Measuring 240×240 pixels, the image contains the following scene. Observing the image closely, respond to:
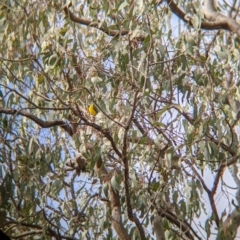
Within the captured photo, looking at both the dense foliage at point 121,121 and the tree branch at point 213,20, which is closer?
the dense foliage at point 121,121

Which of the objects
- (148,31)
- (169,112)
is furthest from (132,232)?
(148,31)

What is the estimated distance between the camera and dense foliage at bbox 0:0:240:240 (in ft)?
8.54

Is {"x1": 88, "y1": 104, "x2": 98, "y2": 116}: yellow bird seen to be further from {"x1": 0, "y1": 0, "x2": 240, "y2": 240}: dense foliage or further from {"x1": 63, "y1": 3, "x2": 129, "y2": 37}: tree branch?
{"x1": 63, "y1": 3, "x2": 129, "y2": 37}: tree branch

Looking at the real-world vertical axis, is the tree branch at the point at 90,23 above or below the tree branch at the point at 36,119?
above

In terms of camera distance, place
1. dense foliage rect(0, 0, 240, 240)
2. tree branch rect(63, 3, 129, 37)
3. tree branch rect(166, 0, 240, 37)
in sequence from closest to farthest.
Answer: dense foliage rect(0, 0, 240, 240), tree branch rect(63, 3, 129, 37), tree branch rect(166, 0, 240, 37)

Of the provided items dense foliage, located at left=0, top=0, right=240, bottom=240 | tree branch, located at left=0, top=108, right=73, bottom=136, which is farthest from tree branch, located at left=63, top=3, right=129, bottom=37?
tree branch, located at left=0, top=108, right=73, bottom=136

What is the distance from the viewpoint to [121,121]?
2.79 metres

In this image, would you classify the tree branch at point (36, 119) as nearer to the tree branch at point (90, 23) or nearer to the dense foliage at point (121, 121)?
the dense foliage at point (121, 121)

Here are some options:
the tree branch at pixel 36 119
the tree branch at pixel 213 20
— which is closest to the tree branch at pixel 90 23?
the tree branch at pixel 213 20

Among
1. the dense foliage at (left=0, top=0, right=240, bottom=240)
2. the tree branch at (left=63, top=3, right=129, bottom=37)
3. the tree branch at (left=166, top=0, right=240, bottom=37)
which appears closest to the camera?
the dense foliage at (left=0, top=0, right=240, bottom=240)

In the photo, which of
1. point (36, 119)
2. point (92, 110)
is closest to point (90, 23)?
point (92, 110)

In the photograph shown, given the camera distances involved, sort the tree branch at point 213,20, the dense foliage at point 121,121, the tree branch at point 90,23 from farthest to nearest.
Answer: the tree branch at point 213,20 < the tree branch at point 90,23 < the dense foliage at point 121,121

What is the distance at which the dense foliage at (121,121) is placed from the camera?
2604mm

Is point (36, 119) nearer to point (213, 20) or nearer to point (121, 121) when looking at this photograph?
point (121, 121)
